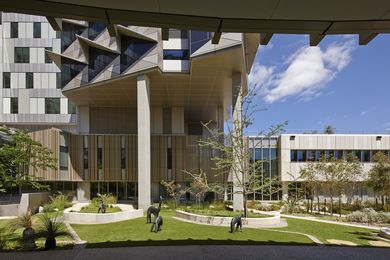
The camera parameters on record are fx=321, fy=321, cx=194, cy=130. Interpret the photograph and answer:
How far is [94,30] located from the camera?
2834 centimetres

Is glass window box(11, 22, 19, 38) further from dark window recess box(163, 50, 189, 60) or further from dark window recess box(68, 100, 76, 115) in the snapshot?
dark window recess box(163, 50, 189, 60)

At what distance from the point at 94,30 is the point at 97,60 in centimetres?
281

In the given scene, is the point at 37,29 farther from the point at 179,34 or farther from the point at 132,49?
the point at 179,34

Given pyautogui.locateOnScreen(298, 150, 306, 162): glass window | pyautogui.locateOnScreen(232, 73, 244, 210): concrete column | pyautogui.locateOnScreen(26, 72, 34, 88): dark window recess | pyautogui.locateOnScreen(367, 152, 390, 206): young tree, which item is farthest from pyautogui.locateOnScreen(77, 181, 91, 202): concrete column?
pyautogui.locateOnScreen(367, 152, 390, 206): young tree

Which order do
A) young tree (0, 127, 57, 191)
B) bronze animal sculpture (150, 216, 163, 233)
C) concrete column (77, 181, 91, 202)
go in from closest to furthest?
1. bronze animal sculpture (150, 216, 163, 233)
2. young tree (0, 127, 57, 191)
3. concrete column (77, 181, 91, 202)

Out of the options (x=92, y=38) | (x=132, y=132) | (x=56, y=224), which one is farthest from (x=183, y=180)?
(x=56, y=224)

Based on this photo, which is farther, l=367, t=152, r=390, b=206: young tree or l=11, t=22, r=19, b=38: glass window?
l=11, t=22, r=19, b=38: glass window

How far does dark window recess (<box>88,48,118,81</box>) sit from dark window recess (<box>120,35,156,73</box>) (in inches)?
39.8

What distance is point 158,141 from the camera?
3272 cm

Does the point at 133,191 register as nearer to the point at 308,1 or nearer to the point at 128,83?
the point at 128,83

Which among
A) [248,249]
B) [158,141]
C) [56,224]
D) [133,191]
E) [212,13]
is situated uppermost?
[212,13]

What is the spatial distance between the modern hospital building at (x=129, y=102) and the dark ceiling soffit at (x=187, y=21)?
1579 cm

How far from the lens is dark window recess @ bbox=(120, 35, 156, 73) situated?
25375 mm

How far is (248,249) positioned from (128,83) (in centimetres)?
2006
